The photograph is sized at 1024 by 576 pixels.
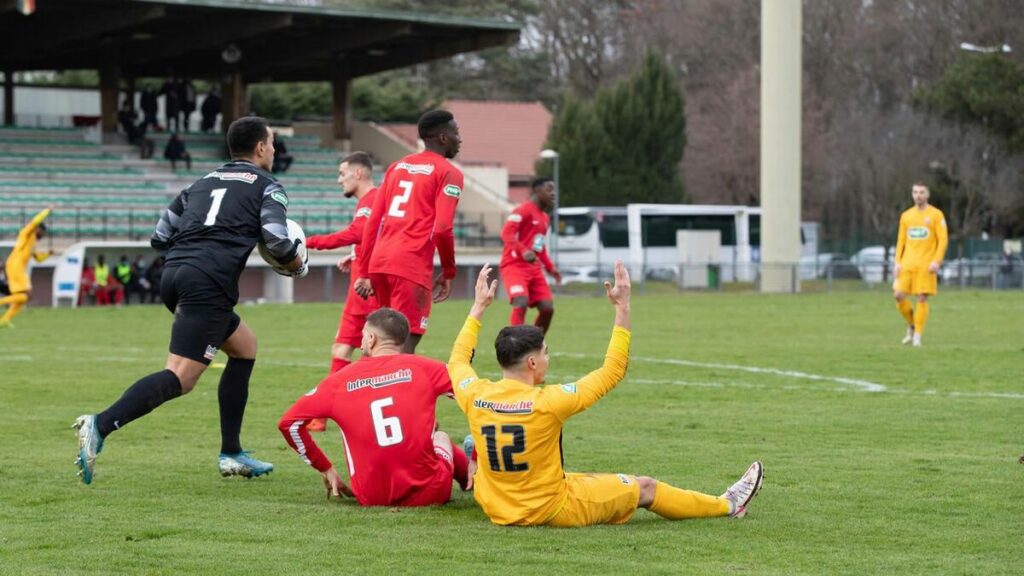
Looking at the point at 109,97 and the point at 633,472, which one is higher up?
the point at 109,97

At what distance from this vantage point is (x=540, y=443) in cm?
671

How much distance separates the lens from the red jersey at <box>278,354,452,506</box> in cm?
727

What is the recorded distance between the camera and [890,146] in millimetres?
64688

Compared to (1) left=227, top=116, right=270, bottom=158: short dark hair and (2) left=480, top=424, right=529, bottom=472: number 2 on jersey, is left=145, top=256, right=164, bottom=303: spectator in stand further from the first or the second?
(2) left=480, top=424, right=529, bottom=472: number 2 on jersey

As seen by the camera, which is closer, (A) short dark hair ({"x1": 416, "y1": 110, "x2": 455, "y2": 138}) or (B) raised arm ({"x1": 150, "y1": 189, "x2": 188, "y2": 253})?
(B) raised arm ({"x1": 150, "y1": 189, "x2": 188, "y2": 253})

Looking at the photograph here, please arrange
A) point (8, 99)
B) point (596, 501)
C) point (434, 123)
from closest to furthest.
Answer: point (596, 501) < point (434, 123) < point (8, 99)

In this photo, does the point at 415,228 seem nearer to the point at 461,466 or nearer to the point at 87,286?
the point at 461,466

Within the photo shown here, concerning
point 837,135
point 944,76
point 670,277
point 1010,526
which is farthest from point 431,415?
point 837,135

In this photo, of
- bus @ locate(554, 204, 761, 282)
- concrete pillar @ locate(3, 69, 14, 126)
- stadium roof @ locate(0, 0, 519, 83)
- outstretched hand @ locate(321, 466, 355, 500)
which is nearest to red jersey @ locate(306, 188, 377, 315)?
outstretched hand @ locate(321, 466, 355, 500)

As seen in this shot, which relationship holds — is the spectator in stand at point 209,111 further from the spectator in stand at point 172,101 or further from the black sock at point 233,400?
the black sock at point 233,400

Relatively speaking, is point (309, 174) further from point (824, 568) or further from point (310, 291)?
point (824, 568)

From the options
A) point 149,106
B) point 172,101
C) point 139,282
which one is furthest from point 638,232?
point 139,282

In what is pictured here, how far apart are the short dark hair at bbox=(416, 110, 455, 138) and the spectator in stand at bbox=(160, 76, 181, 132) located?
124ft

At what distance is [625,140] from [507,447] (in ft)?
192
